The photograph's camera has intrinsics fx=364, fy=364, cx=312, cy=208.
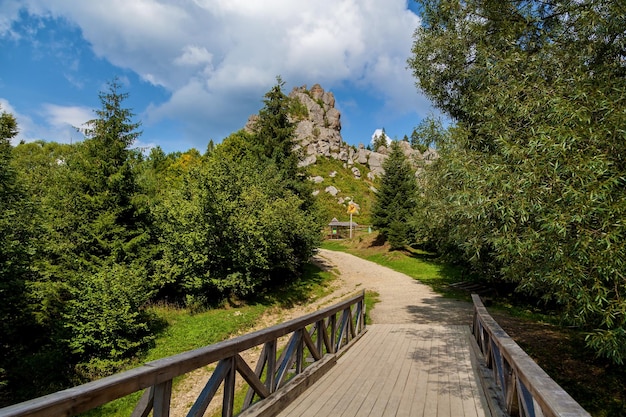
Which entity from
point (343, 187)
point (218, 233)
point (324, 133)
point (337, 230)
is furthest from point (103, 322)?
point (324, 133)

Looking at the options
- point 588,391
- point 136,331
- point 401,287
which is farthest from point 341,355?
point 401,287

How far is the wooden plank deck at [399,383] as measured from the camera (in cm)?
428

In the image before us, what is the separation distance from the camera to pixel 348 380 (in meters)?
5.39

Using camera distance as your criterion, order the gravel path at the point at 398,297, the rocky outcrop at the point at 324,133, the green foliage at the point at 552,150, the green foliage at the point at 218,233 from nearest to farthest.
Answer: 1. the green foliage at the point at 552,150
2. the gravel path at the point at 398,297
3. the green foliage at the point at 218,233
4. the rocky outcrop at the point at 324,133

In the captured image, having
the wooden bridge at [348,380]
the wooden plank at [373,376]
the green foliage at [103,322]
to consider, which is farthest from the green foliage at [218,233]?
the wooden plank at [373,376]

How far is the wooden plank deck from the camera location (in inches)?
169

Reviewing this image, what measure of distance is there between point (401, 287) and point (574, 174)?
1541cm

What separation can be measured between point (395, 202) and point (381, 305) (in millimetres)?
15920

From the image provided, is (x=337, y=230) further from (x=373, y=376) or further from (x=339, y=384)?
(x=339, y=384)

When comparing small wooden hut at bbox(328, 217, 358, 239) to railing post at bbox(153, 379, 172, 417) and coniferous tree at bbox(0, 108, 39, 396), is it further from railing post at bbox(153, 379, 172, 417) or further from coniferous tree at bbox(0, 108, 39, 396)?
railing post at bbox(153, 379, 172, 417)

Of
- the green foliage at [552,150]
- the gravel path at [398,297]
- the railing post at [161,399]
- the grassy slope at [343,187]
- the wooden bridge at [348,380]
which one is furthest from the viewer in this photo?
the grassy slope at [343,187]

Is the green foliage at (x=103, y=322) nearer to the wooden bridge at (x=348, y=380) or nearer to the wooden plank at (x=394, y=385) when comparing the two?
the wooden bridge at (x=348, y=380)

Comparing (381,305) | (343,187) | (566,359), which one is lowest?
(381,305)

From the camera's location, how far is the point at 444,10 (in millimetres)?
8750
